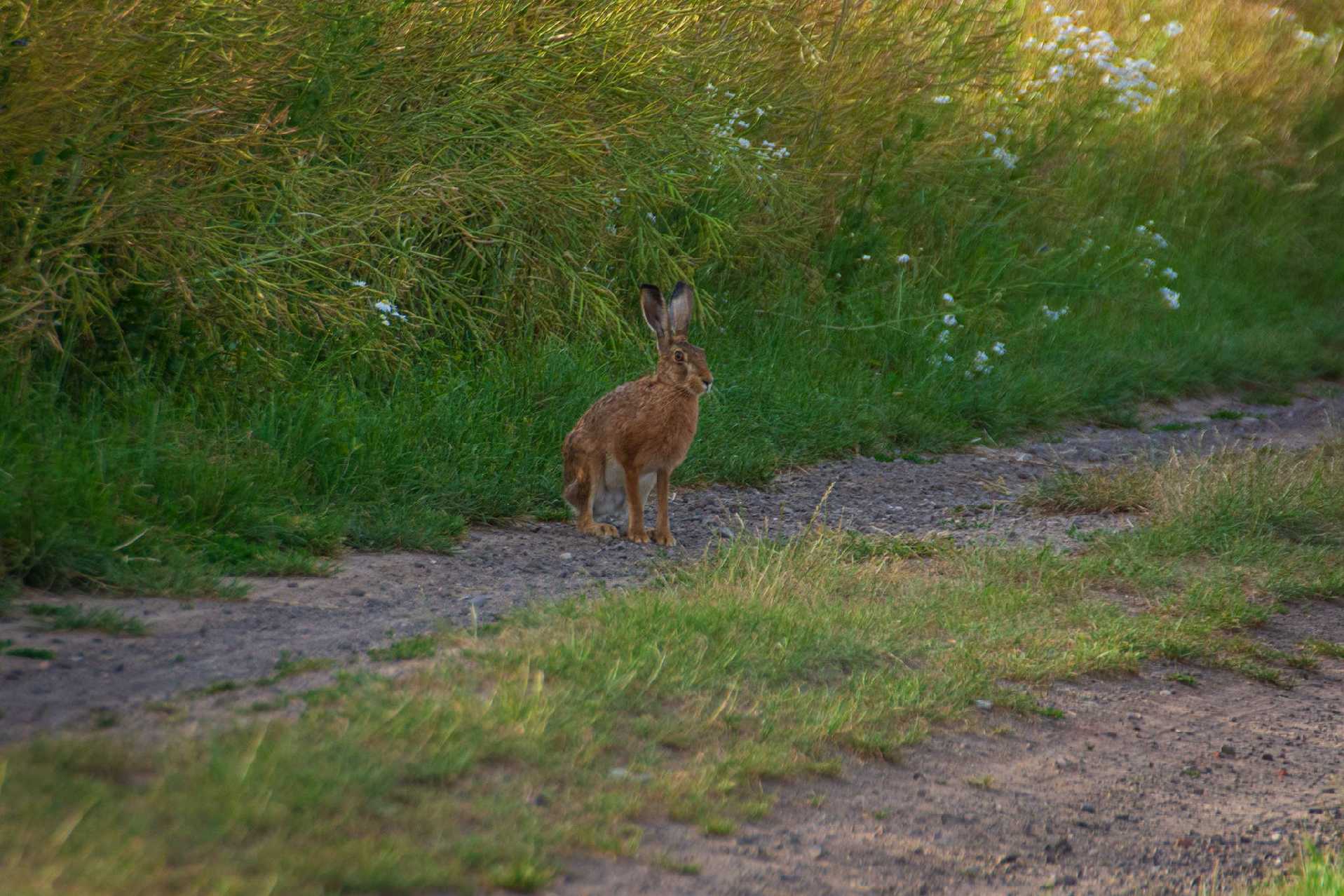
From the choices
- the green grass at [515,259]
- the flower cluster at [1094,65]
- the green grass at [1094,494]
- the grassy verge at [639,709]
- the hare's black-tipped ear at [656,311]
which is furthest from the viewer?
the flower cluster at [1094,65]

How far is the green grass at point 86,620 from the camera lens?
4191 mm

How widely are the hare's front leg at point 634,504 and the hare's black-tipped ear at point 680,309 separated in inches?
29.4

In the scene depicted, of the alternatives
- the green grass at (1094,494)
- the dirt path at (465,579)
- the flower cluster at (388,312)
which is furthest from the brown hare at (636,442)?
the green grass at (1094,494)

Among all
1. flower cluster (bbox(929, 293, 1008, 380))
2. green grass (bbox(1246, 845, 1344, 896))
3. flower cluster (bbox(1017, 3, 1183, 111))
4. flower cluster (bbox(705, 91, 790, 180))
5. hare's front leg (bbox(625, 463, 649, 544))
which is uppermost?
flower cluster (bbox(1017, 3, 1183, 111))

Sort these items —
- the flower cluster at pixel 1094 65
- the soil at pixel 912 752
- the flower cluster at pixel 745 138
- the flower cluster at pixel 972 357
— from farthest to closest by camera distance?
the flower cluster at pixel 1094 65 < the flower cluster at pixel 972 357 < the flower cluster at pixel 745 138 < the soil at pixel 912 752

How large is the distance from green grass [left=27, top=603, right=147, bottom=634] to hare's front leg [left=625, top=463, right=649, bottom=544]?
2683mm

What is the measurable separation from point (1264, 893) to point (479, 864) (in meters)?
1.97

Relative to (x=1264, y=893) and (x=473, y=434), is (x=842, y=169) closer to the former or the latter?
(x=473, y=434)

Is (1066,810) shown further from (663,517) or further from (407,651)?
(663,517)

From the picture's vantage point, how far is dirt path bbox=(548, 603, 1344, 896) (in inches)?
128

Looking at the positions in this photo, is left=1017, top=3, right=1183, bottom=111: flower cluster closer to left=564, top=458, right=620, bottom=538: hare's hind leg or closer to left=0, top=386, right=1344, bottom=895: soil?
left=564, top=458, right=620, bottom=538: hare's hind leg

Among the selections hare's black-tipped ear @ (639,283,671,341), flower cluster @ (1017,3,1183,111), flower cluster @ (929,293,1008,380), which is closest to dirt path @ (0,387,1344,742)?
flower cluster @ (929,293,1008,380)

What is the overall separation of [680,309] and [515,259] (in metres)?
1.53

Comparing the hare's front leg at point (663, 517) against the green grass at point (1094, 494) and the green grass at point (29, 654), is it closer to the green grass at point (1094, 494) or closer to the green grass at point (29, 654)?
the green grass at point (1094, 494)
